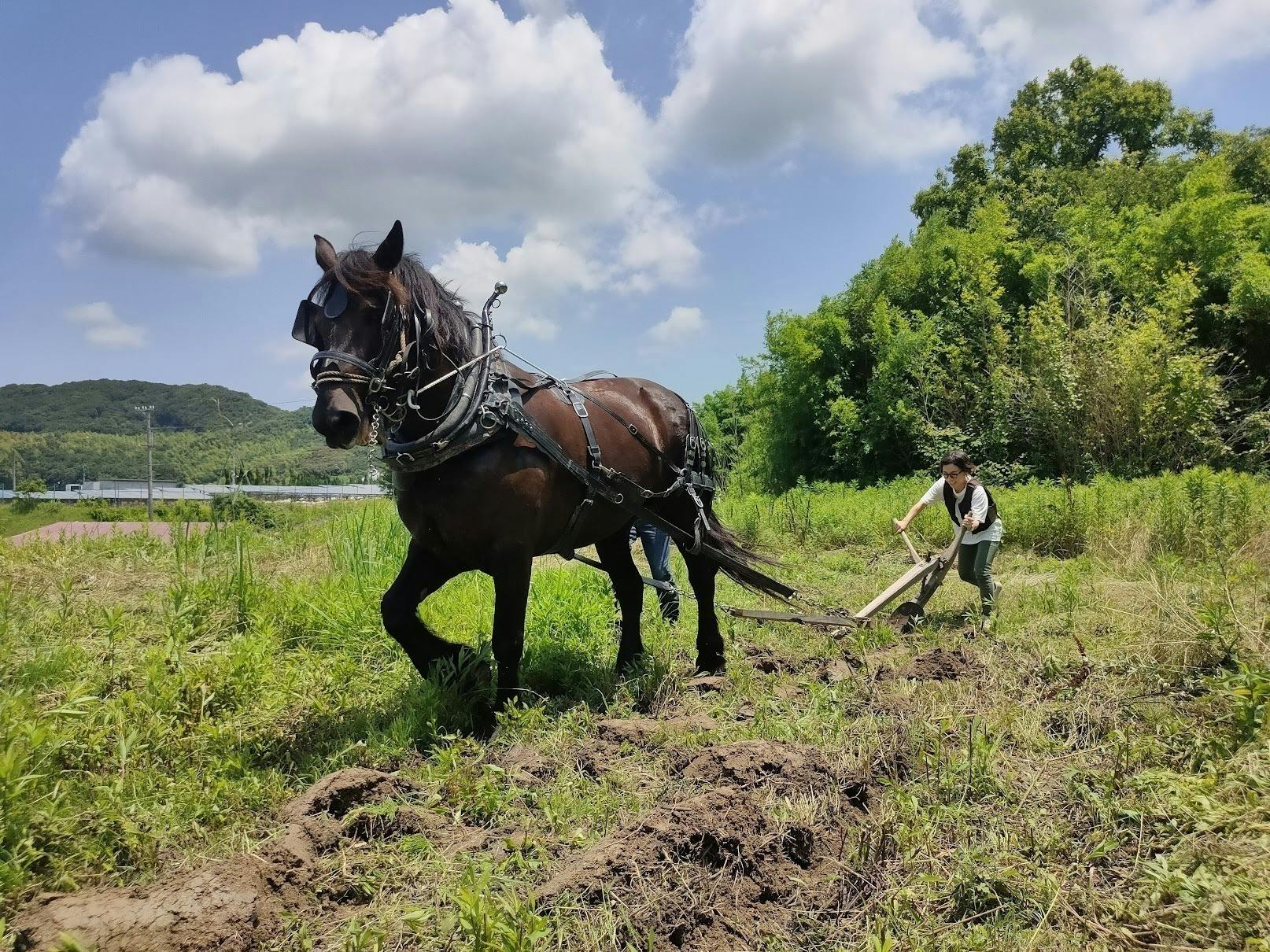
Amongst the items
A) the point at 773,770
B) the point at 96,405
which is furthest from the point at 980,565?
the point at 96,405

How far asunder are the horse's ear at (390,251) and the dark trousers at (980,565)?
193 inches

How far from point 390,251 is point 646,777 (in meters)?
2.47

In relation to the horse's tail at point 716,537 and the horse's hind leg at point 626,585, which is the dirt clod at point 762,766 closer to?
the horse's hind leg at point 626,585

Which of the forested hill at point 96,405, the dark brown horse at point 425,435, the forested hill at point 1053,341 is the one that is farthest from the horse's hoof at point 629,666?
the forested hill at point 96,405

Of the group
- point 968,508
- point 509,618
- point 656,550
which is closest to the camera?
point 509,618

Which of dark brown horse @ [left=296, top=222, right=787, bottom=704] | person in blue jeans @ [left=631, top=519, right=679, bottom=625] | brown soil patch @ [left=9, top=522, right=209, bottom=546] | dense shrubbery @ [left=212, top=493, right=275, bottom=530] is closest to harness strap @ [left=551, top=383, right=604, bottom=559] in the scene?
dark brown horse @ [left=296, top=222, right=787, bottom=704]

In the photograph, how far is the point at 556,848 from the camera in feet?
8.23

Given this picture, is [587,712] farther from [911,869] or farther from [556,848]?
[911,869]

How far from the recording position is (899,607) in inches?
223

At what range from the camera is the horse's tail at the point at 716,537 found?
4879mm

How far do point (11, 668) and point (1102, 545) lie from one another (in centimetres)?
934

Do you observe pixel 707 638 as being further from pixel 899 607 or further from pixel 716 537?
pixel 899 607

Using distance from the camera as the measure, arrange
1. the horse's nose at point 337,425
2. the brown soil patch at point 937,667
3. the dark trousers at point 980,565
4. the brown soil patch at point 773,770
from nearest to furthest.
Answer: the brown soil patch at point 773,770, the horse's nose at point 337,425, the brown soil patch at point 937,667, the dark trousers at point 980,565

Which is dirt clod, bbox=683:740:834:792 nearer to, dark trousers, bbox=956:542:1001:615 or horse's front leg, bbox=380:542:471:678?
horse's front leg, bbox=380:542:471:678
